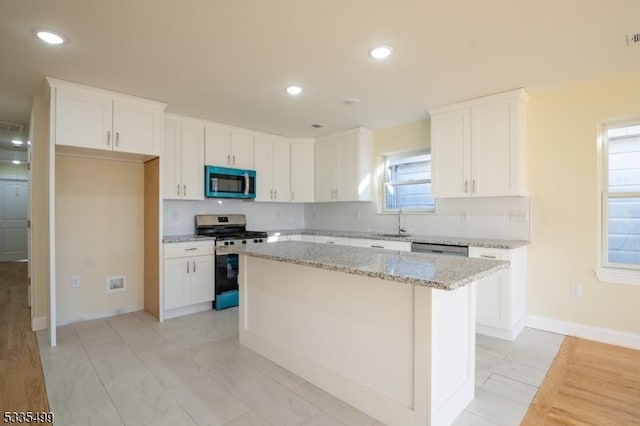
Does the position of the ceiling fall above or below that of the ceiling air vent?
below

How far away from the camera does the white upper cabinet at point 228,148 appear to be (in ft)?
14.5

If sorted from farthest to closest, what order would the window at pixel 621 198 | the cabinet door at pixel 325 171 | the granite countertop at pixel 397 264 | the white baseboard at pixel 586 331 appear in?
the cabinet door at pixel 325 171
the window at pixel 621 198
the white baseboard at pixel 586 331
the granite countertop at pixel 397 264

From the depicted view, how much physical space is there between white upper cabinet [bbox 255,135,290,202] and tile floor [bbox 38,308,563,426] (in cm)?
232

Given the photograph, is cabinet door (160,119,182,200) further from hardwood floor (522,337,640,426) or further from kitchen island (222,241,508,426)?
hardwood floor (522,337,640,426)

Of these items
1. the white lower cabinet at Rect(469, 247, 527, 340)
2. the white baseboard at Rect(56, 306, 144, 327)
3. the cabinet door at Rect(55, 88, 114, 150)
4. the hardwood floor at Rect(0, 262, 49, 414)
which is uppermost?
the cabinet door at Rect(55, 88, 114, 150)

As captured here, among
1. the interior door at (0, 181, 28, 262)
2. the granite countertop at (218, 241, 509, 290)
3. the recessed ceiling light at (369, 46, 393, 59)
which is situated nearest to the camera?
the granite countertop at (218, 241, 509, 290)

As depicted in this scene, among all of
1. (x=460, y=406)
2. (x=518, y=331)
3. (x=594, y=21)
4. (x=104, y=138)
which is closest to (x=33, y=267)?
(x=104, y=138)

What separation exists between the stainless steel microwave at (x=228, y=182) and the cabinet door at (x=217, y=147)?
0.41 feet

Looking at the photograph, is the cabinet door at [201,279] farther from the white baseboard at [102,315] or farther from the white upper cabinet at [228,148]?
the white upper cabinet at [228,148]

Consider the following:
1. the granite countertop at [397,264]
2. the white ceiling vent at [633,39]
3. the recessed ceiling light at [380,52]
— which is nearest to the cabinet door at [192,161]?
the granite countertop at [397,264]

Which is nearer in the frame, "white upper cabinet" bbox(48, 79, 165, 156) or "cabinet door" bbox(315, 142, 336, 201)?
"white upper cabinet" bbox(48, 79, 165, 156)

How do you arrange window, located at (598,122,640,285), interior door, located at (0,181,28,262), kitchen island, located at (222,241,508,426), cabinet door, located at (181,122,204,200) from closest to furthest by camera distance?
kitchen island, located at (222,241,508,426) < window, located at (598,122,640,285) < cabinet door, located at (181,122,204,200) < interior door, located at (0,181,28,262)

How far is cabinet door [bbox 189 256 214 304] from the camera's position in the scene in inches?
155

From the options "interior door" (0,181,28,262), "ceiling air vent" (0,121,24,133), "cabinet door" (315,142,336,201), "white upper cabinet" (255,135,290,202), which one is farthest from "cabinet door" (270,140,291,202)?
"interior door" (0,181,28,262)
